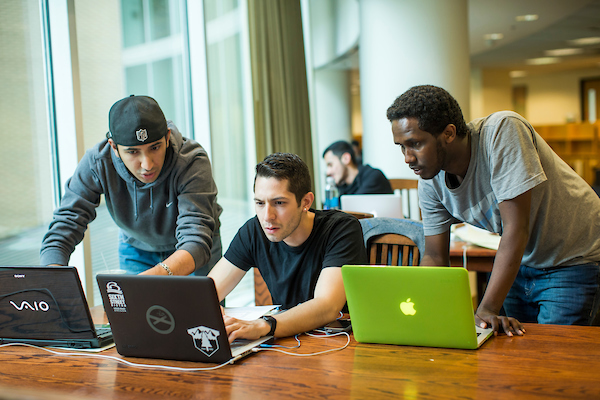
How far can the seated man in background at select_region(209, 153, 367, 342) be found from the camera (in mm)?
1550

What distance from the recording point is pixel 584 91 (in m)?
12.6

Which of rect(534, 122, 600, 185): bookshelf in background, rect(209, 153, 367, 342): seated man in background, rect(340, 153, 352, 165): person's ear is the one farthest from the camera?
rect(534, 122, 600, 185): bookshelf in background

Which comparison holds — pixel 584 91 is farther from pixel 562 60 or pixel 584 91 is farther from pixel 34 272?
pixel 34 272

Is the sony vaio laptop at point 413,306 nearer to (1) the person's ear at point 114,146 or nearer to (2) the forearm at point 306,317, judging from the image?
(2) the forearm at point 306,317

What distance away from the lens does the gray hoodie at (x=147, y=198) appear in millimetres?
1817

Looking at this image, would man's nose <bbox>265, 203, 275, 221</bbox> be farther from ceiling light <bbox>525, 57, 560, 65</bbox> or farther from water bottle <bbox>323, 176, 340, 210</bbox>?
ceiling light <bbox>525, 57, 560, 65</bbox>

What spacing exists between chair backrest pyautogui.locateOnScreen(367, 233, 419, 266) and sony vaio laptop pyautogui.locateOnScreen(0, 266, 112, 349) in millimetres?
1012

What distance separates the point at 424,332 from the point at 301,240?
1.80 ft

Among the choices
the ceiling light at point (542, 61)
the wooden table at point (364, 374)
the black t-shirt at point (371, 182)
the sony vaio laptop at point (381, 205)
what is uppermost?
the ceiling light at point (542, 61)

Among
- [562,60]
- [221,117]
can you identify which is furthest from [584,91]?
[221,117]

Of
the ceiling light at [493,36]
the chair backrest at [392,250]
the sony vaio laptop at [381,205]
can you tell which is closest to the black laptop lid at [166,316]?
the chair backrest at [392,250]

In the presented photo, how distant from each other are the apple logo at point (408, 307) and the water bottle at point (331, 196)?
1898 millimetres

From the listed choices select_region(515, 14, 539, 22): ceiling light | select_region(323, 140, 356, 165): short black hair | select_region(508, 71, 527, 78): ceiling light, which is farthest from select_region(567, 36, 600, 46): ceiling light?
select_region(323, 140, 356, 165): short black hair

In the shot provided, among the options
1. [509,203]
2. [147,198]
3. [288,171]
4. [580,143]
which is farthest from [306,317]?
[580,143]
